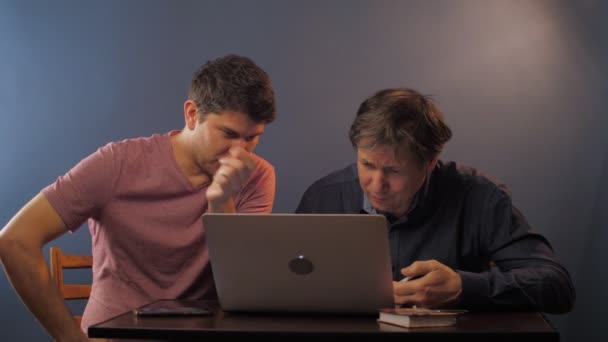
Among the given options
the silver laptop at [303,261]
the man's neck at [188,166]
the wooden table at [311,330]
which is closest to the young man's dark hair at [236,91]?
the man's neck at [188,166]

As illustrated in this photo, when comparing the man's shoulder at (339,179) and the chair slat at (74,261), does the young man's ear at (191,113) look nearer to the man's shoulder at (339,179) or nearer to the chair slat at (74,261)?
the man's shoulder at (339,179)

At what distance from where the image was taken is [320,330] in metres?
1.34

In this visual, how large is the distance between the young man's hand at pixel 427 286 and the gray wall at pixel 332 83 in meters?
1.12

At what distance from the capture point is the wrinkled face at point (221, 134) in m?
1.99

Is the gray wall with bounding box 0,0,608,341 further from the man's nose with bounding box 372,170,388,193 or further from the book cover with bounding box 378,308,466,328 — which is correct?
the book cover with bounding box 378,308,466,328

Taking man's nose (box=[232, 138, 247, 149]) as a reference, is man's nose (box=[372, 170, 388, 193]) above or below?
below

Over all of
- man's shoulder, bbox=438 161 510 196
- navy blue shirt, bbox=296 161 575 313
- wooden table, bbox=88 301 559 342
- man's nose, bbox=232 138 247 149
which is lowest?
wooden table, bbox=88 301 559 342

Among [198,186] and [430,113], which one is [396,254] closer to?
[430,113]

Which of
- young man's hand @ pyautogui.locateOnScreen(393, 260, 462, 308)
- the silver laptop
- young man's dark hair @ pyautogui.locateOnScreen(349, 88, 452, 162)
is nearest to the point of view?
the silver laptop

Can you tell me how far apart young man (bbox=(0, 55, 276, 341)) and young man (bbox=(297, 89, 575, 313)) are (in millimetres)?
305

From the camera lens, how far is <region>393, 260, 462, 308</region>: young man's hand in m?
1.56

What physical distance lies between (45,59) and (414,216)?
1567 mm

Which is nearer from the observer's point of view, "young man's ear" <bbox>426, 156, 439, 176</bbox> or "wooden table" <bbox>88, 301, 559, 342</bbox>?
"wooden table" <bbox>88, 301, 559, 342</bbox>

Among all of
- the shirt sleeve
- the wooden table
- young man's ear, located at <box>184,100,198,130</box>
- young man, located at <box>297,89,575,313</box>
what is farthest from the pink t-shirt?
the shirt sleeve
